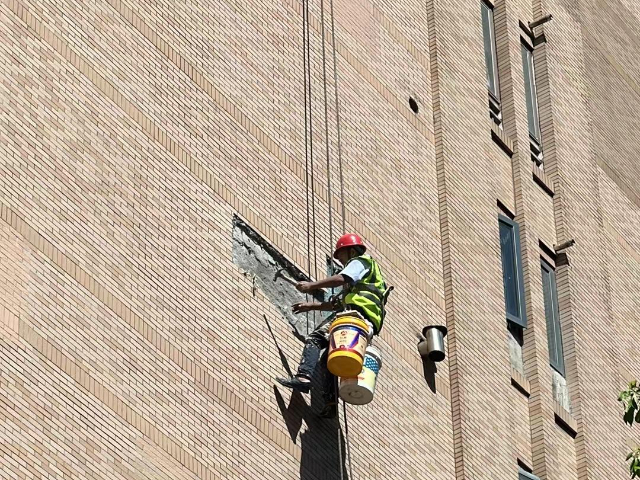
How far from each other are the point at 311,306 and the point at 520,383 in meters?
5.67

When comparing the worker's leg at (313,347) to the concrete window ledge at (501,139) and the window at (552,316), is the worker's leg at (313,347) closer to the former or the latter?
the window at (552,316)

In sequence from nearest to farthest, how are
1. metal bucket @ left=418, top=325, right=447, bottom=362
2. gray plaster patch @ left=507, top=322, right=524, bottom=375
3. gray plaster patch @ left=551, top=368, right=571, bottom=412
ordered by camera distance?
1. metal bucket @ left=418, top=325, right=447, bottom=362
2. gray plaster patch @ left=507, top=322, right=524, bottom=375
3. gray plaster patch @ left=551, top=368, right=571, bottom=412

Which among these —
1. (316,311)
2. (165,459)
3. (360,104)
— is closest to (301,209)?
(316,311)

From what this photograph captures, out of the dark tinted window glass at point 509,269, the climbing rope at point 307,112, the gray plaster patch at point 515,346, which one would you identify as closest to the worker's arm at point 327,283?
the climbing rope at point 307,112

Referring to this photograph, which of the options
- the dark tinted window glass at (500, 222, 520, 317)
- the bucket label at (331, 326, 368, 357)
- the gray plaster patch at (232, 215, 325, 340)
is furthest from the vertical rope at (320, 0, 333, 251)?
the dark tinted window glass at (500, 222, 520, 317)

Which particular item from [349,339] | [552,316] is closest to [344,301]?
[349,339]

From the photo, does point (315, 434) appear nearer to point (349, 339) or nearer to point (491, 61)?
point (349, 339)

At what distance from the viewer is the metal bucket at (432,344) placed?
19.7 metres

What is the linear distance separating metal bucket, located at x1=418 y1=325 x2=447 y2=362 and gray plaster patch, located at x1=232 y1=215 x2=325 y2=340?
1.94 metres

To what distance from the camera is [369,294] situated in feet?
55.3

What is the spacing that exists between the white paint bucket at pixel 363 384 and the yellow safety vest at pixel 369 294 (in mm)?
398

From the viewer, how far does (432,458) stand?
19.2 metres

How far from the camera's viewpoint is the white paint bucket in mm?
16281

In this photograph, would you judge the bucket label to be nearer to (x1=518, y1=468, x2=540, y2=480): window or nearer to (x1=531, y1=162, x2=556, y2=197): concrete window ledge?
(x1=518, y1=468, x2=540, y2=480): window
